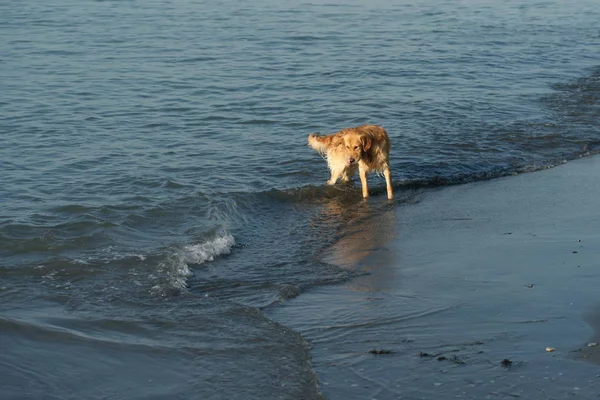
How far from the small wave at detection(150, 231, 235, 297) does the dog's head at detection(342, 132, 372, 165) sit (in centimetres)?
218

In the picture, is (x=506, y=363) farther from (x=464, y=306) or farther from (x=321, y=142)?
(x=321, y=142)

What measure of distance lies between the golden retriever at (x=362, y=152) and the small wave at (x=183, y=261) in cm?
221

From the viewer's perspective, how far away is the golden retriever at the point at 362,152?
10812 mm

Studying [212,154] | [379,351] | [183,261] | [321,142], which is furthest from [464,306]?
[212,154]

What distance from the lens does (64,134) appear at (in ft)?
42.5

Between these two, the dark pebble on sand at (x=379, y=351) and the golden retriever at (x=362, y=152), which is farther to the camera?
the golden retriever at (x=362, y=152)

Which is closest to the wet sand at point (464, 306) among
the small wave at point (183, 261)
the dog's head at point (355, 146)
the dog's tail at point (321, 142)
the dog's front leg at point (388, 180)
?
the dog's front leg at point (388, 180)

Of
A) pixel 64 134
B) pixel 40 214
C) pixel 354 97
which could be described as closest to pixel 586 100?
pixel 354 97

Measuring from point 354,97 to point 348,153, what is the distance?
5.10 metres

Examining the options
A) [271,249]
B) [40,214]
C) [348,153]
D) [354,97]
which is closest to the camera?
[271,249]

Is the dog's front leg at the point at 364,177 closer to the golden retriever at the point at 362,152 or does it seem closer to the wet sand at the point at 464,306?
the golden retriever at the point at 362,152

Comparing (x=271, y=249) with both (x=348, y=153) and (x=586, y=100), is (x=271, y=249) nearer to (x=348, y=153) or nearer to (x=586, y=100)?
(x=348, y=153)

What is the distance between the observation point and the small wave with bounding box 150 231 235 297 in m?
7.69

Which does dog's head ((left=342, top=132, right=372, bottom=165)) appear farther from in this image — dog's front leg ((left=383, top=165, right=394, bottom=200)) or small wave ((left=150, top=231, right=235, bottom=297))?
small wave ((left=150, top=231, right=235, bottom=297))
